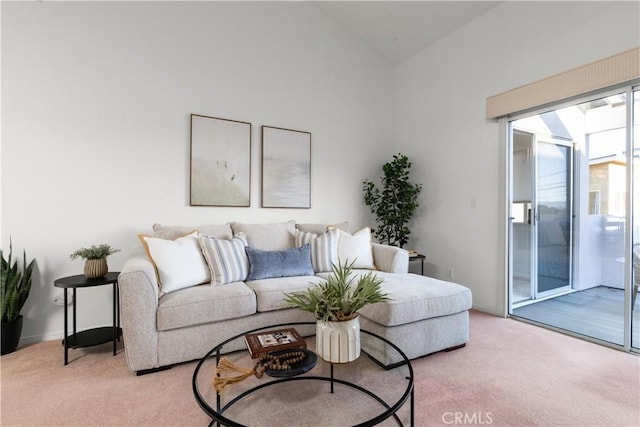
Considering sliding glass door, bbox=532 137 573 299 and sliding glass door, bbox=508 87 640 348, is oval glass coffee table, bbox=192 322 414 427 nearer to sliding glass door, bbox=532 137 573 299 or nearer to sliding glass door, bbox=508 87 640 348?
sliding glass door, bbox=508 87 640 348

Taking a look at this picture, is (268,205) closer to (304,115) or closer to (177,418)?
(304,115)

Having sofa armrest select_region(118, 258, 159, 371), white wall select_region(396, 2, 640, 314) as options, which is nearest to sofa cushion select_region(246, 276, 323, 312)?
sofa armrest select_region(118, 258, 159, 371)

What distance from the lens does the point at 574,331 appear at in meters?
2.64

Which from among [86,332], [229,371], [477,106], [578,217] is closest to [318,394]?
[229,371]

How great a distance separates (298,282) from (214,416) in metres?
1.48

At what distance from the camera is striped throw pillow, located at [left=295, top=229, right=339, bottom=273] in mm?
2941

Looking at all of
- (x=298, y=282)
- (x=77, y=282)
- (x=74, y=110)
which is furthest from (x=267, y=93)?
(x=77, y=282)

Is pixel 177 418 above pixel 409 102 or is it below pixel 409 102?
below

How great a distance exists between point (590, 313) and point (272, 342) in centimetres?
274

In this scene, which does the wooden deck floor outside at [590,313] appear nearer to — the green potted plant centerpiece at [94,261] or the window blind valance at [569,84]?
the window blind valance at [569,84]

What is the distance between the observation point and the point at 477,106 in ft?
10.8

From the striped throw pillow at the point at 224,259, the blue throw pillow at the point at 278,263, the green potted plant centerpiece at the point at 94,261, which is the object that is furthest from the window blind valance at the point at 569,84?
the green potted plant centerpiece at the point at 94,261

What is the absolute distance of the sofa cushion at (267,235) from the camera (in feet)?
9.52

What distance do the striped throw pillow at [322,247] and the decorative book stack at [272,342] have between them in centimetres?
134
